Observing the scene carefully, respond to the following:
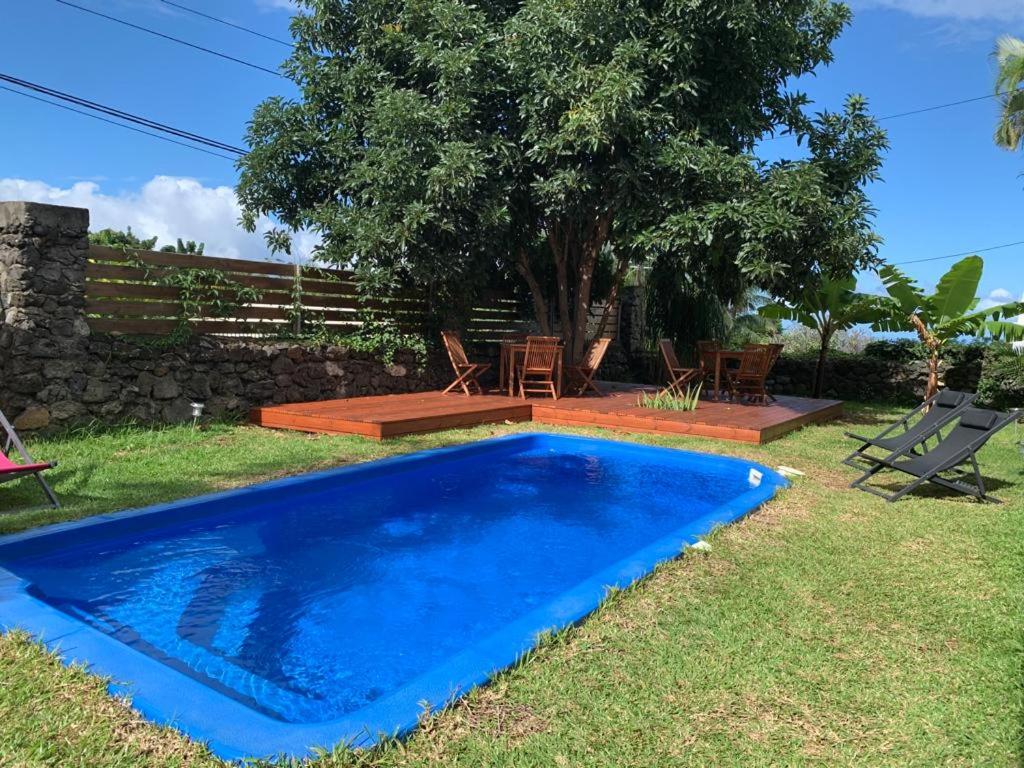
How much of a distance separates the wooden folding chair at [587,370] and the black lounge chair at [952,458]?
5546 mm

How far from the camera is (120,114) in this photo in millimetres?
14680

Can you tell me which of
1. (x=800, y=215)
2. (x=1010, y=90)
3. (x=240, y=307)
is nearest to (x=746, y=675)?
(x=800, y=215)

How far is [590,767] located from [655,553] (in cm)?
212

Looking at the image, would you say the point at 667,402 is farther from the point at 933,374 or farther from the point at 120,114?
the point at 120,114

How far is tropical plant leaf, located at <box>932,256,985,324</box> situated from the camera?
1251cm

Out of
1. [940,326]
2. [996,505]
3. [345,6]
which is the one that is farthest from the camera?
[940,326]

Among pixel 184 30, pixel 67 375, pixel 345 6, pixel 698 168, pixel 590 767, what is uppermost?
pixel 184 30

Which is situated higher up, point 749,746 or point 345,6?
point 345,6

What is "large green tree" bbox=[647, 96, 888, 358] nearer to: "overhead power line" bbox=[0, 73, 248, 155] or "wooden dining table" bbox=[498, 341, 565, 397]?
"wooden dining table" bbox=[498, 341, 565, 397]

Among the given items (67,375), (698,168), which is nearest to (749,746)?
(67,375)

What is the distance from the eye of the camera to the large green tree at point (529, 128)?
961 cm

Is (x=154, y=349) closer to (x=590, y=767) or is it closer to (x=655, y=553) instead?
(x=655, y=553)

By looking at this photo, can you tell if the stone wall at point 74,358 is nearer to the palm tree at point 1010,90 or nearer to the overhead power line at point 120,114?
the overhead power line at point 120,114

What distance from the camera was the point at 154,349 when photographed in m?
8.28
